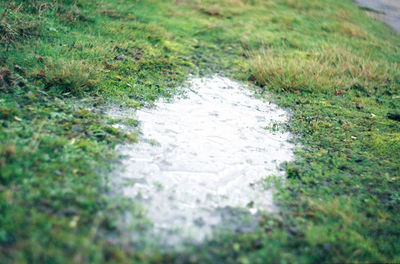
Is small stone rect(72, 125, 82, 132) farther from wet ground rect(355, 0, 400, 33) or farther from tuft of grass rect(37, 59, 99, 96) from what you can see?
wet ground rect(355, 0, 400, 33)

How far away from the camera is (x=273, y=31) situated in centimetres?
988

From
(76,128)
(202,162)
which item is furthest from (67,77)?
(202,162)

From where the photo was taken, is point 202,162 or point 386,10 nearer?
point 202,162

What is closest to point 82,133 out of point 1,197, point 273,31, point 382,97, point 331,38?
point 1,197

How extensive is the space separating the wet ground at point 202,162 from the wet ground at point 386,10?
34.4 ft

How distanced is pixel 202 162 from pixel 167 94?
2.08 metres

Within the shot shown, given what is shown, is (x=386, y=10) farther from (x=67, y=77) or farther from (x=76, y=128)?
(x=76, y=128)

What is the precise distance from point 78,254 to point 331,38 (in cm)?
964

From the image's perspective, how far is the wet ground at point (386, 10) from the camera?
13273mm

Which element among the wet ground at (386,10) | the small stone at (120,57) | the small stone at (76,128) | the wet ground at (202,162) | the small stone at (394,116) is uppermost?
the wet ground at (386,10)

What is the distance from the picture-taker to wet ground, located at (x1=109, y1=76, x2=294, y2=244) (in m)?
3.23

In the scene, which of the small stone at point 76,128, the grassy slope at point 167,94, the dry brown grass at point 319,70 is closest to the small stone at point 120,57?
the grassy slope at point 167,94

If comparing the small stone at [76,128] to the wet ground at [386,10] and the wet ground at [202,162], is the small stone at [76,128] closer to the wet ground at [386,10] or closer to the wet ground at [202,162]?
the wet ground at [202,162]

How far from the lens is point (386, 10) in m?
14.6
